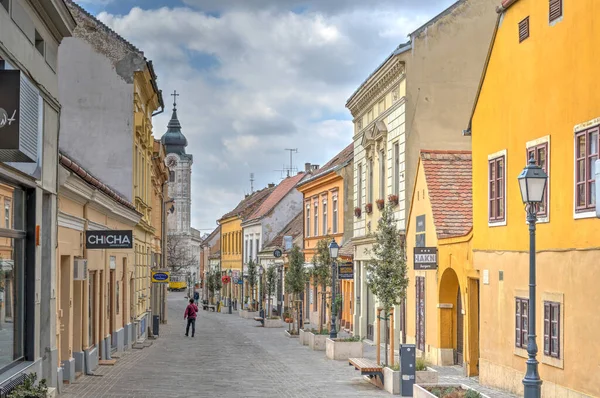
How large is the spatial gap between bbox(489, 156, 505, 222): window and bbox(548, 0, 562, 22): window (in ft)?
11.2

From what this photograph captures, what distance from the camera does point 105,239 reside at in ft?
70.0

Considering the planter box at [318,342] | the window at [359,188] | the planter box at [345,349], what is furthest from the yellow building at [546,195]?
the window at [359,188]

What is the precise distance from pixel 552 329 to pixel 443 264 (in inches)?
302

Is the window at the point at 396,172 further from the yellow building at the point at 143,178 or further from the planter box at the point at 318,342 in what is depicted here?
the yellow building at the point at 143,178

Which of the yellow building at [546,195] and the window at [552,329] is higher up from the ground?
the yellow building at [546,195]

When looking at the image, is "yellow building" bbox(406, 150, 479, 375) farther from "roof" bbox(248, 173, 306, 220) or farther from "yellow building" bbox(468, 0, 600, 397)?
"roof" bbox(248, 173, 306, 220)

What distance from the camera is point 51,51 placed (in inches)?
624

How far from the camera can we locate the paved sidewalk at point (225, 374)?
19.7 metres

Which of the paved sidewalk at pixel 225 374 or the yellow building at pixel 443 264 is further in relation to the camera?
the yellow building at pixel 443 264

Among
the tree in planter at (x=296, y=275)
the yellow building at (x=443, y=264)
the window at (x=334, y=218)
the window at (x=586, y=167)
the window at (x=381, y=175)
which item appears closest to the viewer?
the window at (x=586, y=167)

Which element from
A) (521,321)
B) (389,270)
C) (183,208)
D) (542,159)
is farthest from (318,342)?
(183,208)

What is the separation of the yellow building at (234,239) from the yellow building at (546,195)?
1919 inches

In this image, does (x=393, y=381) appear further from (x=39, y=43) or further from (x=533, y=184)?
(x=39, y=43)

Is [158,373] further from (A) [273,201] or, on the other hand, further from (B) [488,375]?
(A) [273,201]
